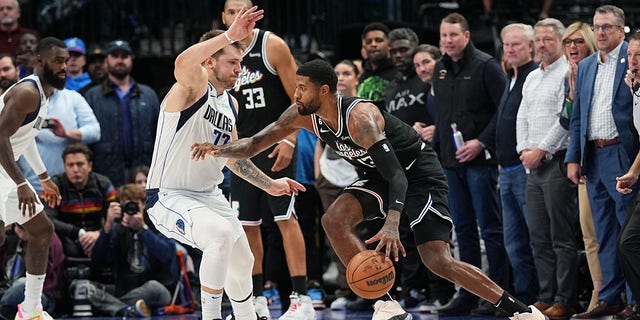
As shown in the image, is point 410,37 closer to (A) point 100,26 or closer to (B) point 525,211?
(B) point 525,211

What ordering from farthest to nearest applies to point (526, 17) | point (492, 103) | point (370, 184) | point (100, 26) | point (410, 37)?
point (100, 26)
point (526, 17)
point (410, 37)
point (492, 103)
point (370, 184)

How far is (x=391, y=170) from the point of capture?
7168 millimetres

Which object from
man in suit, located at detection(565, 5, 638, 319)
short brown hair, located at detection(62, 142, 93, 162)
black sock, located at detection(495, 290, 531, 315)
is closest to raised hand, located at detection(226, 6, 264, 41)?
black sock, located at detection(495, 290, 531, 315)

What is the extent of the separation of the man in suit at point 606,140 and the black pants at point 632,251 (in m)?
0.39

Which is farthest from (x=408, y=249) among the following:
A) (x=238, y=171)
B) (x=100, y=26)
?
(x=100, y=26)

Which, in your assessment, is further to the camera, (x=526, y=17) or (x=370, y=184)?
(x=526, y=17)

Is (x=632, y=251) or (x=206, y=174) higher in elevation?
(x=206, y=174)

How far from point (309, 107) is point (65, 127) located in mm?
4247

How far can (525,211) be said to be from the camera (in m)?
9.21

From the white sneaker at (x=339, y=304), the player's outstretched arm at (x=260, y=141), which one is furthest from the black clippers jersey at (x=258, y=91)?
the white sneaker at (x=339, y=304)

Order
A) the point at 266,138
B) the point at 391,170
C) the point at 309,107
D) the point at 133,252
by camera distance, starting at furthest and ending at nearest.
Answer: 1. the point at 133,252
2. the point at 266,138
3. the point at 309,107
4. the point at 391,170

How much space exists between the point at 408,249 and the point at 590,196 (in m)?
1.94

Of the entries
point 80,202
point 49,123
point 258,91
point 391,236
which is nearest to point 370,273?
point 391,236

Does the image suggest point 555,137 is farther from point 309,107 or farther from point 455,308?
point 309,107
